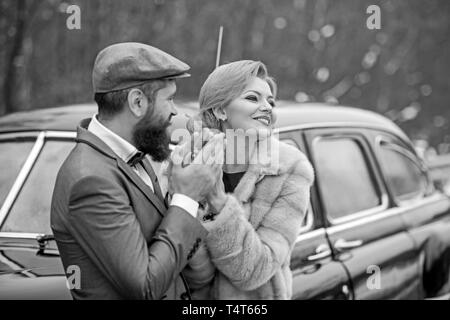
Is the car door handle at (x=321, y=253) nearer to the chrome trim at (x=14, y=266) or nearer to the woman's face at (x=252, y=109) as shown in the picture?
the woman's face at (x=252, y=109)

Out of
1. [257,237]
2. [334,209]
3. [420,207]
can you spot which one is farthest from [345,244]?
[257,237]

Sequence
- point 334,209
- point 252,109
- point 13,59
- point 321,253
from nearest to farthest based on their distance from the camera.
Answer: point 252,109
point 321,253
point 334,209
point 13,59

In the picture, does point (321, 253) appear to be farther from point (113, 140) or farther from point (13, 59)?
point (13, 59)

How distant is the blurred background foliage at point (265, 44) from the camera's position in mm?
3938

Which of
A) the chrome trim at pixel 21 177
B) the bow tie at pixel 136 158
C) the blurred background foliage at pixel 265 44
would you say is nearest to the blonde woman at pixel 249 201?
the bow tie at pixel 136 158

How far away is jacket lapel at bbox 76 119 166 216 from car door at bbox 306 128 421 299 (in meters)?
1.48

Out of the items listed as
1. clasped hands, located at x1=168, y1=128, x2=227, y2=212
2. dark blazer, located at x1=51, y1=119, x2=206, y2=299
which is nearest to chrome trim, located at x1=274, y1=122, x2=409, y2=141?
clasped hands, located at x1=168, y1=128, x2=227, y2=212

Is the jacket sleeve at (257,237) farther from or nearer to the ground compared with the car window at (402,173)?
farther from the ground

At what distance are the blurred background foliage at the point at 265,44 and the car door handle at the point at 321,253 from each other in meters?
0.99

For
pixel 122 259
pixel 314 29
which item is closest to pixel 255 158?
pixel 122 259

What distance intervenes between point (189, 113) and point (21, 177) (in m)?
0.78

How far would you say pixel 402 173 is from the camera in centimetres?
404

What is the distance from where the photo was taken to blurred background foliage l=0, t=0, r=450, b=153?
3.94 meters

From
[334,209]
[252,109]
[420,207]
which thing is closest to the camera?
[252,109]
